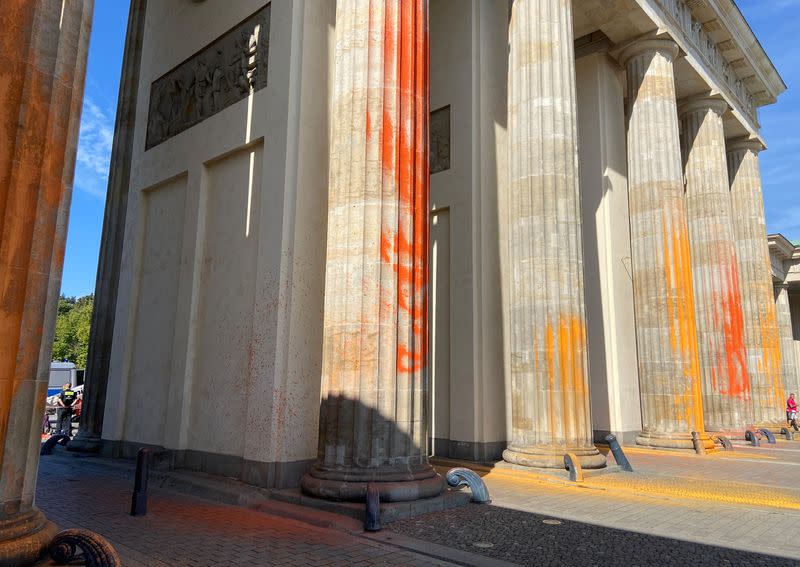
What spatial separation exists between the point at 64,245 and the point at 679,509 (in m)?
7.99

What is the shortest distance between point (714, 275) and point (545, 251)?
1112cm

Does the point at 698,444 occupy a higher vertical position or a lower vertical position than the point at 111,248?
lower

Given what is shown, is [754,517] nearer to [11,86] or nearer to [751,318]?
[11,86]

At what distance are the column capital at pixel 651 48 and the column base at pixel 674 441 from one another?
1082cm

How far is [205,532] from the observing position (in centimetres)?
642

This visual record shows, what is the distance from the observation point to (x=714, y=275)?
19.0 m

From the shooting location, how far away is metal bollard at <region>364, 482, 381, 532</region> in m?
6.34

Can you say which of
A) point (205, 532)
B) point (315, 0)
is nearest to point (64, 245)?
point (205, 532)

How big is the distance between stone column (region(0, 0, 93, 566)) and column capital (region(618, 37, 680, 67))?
52.4 ft

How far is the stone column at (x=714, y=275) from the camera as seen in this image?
18453mm

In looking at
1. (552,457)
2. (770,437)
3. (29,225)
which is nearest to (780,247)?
(770,437)

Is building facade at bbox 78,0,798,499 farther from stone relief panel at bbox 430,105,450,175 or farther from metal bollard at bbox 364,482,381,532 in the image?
metal bollard at bbox 364,482,381,532

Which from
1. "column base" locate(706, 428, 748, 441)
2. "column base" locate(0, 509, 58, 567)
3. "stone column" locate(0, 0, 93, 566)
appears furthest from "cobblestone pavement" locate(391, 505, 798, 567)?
"column base" locate(706, 428, 748, 441)

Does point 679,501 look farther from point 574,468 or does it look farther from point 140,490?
point 140,490
